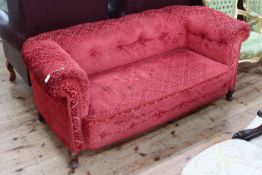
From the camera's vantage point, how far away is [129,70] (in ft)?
7.69

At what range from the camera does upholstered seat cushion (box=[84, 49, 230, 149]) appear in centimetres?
194

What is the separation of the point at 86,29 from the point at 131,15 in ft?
1.43

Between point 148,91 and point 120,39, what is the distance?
49 centimetres

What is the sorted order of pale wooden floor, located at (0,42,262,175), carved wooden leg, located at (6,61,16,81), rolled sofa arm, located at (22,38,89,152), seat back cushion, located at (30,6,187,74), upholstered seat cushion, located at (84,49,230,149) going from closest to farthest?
rolled sofa arm, located at (22,38,89,152), upholstered seat cushion, located at (84,49,230,149), pale wooden floor, located at (0,42,262,175), seat back cushion, located at (30,6,187,74), carved wooden leg, located at (6,61,16,81)

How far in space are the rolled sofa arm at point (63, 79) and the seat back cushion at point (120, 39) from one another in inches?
8.3

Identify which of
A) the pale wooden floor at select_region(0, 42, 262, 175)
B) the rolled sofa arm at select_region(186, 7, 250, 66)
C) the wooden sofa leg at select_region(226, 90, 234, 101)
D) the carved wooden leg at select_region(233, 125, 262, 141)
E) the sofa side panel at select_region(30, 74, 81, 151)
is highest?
the rolled sofa arm at select_region(186, 7, 250, 66)

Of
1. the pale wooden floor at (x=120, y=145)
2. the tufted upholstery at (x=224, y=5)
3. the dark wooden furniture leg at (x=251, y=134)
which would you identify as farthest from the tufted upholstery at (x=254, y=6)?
the dark wooden furniture leg at (x=251, y=134)

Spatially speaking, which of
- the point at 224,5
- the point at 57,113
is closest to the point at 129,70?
the point at 57,113

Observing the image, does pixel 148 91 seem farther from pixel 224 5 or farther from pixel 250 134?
pixel 224 5

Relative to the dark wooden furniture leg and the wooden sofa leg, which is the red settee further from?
the dark wooden furniture leg

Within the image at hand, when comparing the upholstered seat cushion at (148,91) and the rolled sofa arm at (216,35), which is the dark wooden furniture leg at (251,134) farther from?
the rolled sofa arm at (216,35)

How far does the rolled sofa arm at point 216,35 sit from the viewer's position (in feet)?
8.01

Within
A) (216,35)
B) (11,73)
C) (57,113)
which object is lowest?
(11,73)

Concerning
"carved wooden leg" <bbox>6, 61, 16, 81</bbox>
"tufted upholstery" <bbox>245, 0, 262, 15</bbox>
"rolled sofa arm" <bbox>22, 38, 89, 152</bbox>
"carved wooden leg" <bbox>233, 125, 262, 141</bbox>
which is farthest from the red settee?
"tufted upholstery" <bbox>245, 0, 262, 15</bbox>
